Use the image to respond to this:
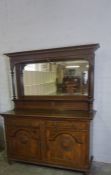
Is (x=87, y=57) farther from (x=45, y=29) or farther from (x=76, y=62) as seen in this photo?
(x=45, y=29)

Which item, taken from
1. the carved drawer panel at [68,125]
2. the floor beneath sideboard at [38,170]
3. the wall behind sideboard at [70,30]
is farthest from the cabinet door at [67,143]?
the wall behind sideboard at [70,30]

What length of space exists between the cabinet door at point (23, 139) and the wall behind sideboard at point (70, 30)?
0.93 metres

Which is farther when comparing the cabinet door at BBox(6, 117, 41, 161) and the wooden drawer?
the cabinet door at BBox(6, 117, 41, 161)

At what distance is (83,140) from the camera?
2061 mm

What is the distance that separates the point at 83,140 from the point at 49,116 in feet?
1.80

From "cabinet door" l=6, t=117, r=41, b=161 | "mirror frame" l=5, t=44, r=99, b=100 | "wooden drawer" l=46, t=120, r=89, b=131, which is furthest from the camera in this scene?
"cabinet door" l=6, t=117, r=41, b=161

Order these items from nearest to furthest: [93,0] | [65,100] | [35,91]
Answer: [93,0], [65,100], [35,91]

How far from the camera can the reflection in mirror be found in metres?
2.33

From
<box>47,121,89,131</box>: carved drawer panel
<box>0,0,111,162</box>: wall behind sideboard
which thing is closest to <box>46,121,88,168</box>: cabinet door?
<box>47,121,89,131</box>: carved drawer panel

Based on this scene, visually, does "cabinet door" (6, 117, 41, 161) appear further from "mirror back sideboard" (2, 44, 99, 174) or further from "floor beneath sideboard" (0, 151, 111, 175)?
"floor beneath sideboard" (0, 151, 111, 175)

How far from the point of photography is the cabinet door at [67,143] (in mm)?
2066

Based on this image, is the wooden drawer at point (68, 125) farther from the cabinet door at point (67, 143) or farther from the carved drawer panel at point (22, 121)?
the carved drawer panel at point (22, 121)

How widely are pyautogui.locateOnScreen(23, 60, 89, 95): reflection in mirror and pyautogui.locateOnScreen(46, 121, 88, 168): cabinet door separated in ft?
1.76

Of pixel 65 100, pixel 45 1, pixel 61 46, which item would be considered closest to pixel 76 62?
pixel 61 46
